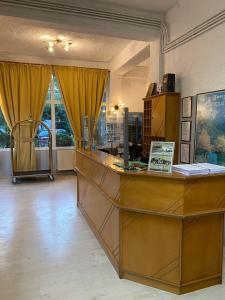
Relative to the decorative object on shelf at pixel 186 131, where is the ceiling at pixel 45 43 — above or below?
above

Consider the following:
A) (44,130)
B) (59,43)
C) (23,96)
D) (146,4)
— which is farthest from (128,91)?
(146,4)

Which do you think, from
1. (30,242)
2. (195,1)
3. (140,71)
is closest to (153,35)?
(195,1)

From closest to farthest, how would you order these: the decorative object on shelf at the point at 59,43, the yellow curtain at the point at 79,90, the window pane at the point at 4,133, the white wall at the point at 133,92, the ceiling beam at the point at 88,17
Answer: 1. the ceiling beam at the point at 88,17
2. the decorative object on shelf at the point at 59,43
3. the window pane at the point at 4,133
4. the yellow curtain at the point at 79,90
5. the white wall at the point at 133,92

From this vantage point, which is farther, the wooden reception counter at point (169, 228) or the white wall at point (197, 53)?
the white wall at point (197, 53)

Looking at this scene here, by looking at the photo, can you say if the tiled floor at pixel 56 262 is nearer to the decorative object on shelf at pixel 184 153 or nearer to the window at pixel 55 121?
the decorative object on shelf at pixel 184 153

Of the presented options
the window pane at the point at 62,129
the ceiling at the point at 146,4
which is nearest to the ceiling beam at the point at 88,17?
the ceiling at the point at 146,4

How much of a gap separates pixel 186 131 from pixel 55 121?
14.9ft

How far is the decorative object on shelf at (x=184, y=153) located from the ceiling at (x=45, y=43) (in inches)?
115

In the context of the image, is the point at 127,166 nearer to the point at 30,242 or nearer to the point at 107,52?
the point at 30,242

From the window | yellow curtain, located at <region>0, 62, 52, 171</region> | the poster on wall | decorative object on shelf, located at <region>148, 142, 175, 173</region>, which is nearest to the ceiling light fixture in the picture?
yellow curtain, located at <region>0, 62, 52, 171</region>

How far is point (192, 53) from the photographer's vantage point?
146 inches

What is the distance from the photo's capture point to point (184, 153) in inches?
157

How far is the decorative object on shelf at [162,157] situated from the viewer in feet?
7.29

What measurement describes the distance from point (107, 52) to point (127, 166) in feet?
15.5
